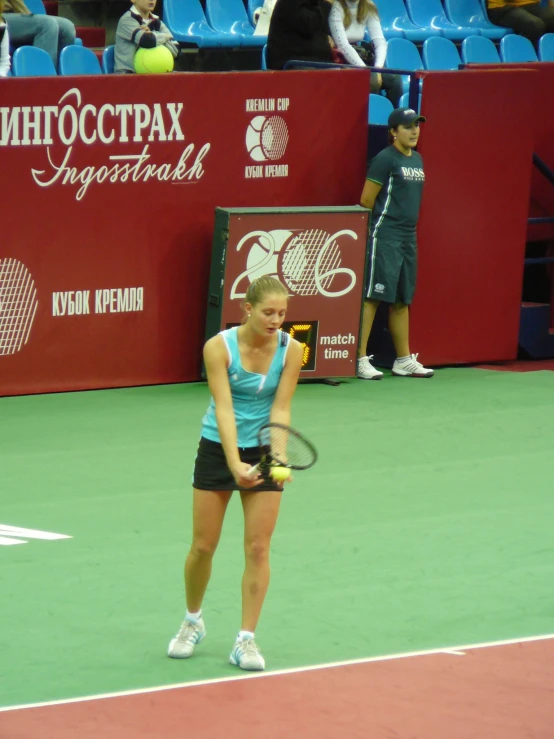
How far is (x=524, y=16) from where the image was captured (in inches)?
761

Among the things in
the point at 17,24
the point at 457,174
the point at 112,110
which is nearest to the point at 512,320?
the point at 457,174

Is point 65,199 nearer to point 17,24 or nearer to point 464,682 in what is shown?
point 17,24

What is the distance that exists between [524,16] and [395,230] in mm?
7434

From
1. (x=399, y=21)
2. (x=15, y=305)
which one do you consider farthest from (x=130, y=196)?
(x=399, y=21)

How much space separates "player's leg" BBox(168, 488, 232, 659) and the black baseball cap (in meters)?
6.68

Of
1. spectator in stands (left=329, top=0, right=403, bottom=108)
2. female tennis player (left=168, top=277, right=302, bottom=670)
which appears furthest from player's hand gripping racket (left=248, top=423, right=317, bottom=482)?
spectator in stands (left=329, top=0, right=403, bottom=108)

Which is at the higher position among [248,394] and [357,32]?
[357,32]

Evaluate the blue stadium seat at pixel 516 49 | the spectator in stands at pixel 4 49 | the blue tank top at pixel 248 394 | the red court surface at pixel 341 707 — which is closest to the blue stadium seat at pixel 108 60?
the spectator in stands at pixel 4 49

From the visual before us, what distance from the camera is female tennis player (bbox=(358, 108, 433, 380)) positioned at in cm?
1278

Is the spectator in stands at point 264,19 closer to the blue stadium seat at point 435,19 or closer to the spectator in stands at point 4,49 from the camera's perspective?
the blue stadium seat at point 435,19

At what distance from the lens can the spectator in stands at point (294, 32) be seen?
47.0ft

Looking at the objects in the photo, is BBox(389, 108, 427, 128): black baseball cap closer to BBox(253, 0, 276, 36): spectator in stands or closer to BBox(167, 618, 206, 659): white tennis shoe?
BBox(253, 0, 276, 36): spectator in stands

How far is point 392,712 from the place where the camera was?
19.6 ft

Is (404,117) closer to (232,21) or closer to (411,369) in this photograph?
(411,369)
